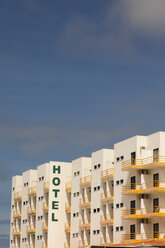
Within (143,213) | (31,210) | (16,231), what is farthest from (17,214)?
(143,213)

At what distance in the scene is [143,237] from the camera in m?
76.8

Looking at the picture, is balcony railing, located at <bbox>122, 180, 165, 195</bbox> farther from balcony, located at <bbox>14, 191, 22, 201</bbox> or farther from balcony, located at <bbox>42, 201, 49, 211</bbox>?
balcony, located at <bbox>14, 191, 22, 201</bbox>

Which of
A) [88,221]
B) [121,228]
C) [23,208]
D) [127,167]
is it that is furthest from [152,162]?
[23,208]

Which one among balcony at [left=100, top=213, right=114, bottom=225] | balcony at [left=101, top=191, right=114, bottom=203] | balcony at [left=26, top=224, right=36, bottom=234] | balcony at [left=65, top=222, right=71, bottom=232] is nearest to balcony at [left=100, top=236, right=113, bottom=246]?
balcony at [left=100, top=213, right=114, bottom=225]

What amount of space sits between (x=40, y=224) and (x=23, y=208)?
1017 cm

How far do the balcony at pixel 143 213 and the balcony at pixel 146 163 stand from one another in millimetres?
5315

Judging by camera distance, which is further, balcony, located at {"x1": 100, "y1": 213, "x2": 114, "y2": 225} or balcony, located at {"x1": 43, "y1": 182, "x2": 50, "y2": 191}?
balcony, located at {"x1": 43, "y1": 182, "x2": 50, "y2": 191}

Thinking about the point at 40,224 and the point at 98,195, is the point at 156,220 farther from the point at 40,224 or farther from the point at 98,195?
the point at 40,224

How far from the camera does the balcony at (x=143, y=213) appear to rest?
2925 inches

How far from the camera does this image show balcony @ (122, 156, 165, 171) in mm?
74556

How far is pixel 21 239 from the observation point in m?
114

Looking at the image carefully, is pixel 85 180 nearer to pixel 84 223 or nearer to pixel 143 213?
pixel 84 223

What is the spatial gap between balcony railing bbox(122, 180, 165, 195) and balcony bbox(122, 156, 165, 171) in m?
2.23

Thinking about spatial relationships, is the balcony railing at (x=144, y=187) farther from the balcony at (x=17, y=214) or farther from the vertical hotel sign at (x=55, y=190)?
the balcony at (x=17, y=214)
